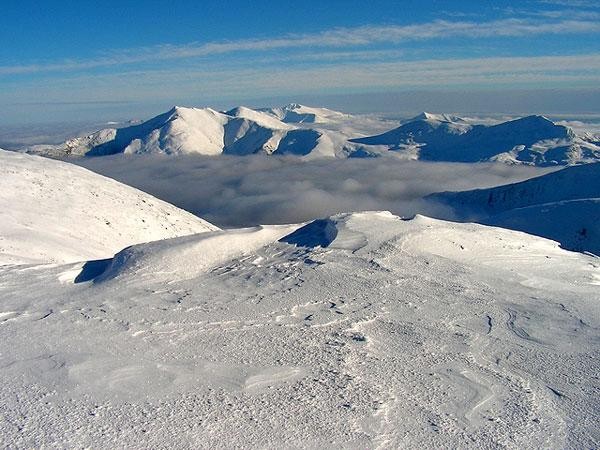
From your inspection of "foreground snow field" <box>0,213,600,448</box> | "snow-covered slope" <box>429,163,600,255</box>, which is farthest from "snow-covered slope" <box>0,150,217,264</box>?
"snow-covered slope" <box>429,163,600,255</box>

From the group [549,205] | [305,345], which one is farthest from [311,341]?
[549,205]

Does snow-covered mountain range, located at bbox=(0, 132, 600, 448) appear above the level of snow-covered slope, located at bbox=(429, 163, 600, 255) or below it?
above

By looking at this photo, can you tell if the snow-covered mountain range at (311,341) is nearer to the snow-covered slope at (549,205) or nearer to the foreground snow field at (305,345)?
the foreground snow field at (305,345)

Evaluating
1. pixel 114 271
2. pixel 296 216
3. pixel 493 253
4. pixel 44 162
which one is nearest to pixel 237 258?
pixel 114 271

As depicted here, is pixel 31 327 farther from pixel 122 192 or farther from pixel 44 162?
pixel 44 162

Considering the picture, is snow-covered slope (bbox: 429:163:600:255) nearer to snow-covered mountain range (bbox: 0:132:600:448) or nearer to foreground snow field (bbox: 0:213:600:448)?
snow-covered mountain range (bbox: 0:132:600:448)
